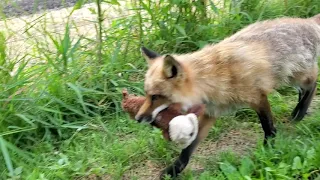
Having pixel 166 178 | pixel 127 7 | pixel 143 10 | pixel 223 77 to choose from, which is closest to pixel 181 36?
pixel 143 10

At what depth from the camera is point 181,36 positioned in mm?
5555

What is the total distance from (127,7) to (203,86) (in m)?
2.53

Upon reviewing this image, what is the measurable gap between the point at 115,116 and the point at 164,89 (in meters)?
1.26

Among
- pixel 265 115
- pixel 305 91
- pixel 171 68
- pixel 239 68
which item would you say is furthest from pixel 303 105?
pixel 171 68

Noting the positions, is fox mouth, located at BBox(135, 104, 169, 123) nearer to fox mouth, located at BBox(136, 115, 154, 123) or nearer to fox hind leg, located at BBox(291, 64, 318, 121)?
fox mouth, located at BBox(136, 115, 154, 123)

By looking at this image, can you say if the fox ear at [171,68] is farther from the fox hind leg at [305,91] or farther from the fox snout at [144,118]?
the fox hind leg at [305,91]

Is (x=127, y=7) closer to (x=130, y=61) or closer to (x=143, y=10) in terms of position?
(x=143, y=10)

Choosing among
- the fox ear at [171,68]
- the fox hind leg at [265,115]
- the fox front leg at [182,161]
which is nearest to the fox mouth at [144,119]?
the fox ear at [171,68]

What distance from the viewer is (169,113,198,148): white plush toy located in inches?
138

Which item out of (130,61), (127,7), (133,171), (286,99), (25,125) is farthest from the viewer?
(127,7)

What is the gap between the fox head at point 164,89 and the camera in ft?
12.1

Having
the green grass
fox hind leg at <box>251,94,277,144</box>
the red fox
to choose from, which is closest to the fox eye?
the red fox

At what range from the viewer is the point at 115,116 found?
486cm

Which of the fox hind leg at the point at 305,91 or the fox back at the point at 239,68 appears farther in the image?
the fox hind leg at the point at 305,91
